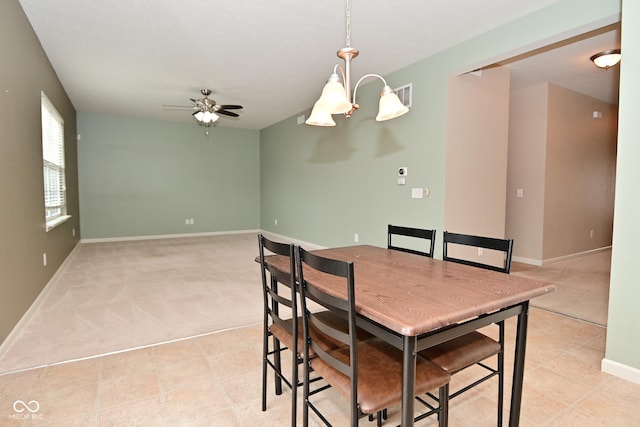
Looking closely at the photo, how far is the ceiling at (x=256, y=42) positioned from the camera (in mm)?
2805

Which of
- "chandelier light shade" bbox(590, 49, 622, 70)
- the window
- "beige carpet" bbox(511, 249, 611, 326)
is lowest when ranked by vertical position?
"beige carpet" bbox(511, 249, 611, 326)

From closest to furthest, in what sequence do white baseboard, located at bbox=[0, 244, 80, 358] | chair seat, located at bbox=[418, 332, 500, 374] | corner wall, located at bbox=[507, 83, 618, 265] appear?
chair seat, located at bbox=[418, 332, 500, 374], white baseboard, located at bbox=[0, 244, 80, 358], corner wall, located at bbox=[507, 83, 618, 265]

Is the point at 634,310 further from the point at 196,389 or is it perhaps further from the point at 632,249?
the point at 196,389

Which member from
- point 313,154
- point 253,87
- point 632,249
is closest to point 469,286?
point 632,249

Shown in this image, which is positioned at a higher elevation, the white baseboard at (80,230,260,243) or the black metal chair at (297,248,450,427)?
the black metal chair at (297,248,450,427)

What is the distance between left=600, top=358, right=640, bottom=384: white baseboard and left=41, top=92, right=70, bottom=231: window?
16.4ft

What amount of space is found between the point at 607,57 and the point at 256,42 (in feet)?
12.0

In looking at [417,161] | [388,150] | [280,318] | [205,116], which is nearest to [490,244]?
[280,318]

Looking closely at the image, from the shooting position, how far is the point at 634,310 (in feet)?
6.48

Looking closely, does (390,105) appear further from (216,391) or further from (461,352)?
(216,391)

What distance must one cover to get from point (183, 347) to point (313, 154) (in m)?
4.38

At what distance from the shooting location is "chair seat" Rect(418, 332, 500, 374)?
1.41m

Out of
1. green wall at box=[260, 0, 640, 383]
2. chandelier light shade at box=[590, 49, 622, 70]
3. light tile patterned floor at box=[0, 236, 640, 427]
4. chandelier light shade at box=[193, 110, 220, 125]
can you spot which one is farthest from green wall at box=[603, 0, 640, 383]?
chandelier light shade at box=[193, 110, 220, 125]

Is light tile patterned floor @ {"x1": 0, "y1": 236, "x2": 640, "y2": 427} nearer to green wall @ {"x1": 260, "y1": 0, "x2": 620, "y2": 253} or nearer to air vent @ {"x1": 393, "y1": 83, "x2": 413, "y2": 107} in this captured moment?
green wall @ {"x1": 260, "y1": 0, "x2": 620, "y2": 253}
